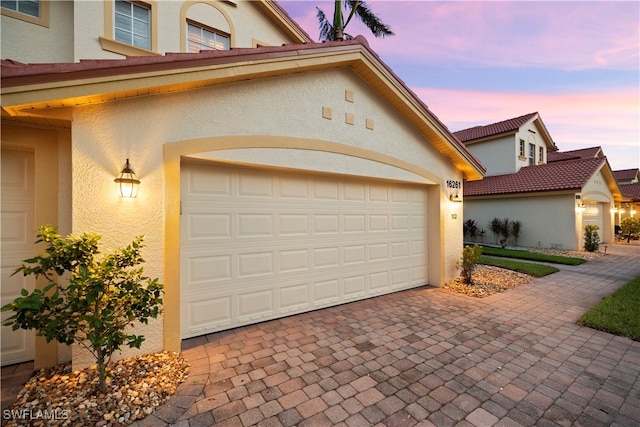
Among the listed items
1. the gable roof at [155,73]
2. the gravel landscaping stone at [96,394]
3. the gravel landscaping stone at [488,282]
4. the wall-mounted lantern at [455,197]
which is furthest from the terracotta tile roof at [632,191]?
the gravel landscaping stone at [96,394]

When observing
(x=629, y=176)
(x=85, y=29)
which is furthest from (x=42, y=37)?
(x=629, y=176)

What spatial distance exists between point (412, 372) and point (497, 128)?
1950 cm

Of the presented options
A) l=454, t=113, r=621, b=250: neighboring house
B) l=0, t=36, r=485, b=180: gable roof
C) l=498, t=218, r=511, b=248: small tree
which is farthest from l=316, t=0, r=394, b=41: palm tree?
l=498, t=218, r=511, b=248: small tree

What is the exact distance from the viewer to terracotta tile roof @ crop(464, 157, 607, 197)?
1331 centimetres

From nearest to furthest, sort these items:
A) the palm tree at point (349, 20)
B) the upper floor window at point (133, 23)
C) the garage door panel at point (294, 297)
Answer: the garage door panel at point (294, 297)
the upper floor window at point (133, 23)
the palm tree at point (349, 20)

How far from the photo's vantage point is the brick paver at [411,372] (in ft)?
8.71

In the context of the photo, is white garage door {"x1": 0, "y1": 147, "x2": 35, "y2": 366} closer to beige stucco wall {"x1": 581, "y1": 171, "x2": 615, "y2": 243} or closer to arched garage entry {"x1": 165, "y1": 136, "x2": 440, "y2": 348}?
arched garage entry {"x1": 165, "y1": 136, "x2": 440, "y2": 348}

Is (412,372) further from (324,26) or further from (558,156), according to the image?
(558,156)

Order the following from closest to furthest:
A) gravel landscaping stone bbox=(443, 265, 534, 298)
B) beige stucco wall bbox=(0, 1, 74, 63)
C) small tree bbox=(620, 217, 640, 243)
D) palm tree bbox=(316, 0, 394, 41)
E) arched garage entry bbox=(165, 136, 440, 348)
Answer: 1. arched garage entry bbox=(165, 136, 440, 348)
2. beige stucco wall bbox=(0, 1, 74, 63)
3. gravel landscaping stone bbox=(443, 265, 534, 298)
4. palm tree bbox=(316, 0, 394, 41)
5. small tree bbox=(620, 217, 640, 243)

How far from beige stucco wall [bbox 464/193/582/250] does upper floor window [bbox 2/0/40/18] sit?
20.6 meters

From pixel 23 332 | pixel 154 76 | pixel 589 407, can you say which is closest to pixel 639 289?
pixel 589 407

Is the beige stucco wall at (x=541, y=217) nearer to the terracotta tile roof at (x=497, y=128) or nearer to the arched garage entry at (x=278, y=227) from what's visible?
the terracotta tile roof at (x=497, y=128)

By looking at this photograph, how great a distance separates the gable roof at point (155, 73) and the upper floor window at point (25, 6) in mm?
5311

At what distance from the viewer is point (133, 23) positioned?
24.8 ft
